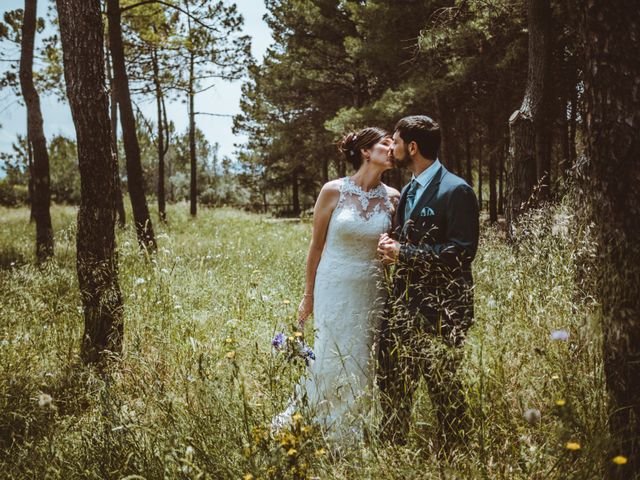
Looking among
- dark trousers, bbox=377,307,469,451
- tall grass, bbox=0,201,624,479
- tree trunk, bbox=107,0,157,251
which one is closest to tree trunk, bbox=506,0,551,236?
tall grass, bbox=0,201,624,479

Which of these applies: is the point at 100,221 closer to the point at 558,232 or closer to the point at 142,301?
the point at 142,301

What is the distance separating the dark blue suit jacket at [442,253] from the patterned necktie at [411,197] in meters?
0.11

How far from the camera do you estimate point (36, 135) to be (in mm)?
10078

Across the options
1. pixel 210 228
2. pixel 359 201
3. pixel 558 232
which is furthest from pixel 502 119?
pixel 359 201

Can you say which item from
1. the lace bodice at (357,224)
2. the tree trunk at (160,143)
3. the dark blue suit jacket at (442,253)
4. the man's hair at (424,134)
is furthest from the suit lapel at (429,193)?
the tree trunk at (160,143)

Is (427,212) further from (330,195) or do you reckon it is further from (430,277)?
(330,195)

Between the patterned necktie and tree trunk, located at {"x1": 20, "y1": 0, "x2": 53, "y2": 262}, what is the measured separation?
9.27 m

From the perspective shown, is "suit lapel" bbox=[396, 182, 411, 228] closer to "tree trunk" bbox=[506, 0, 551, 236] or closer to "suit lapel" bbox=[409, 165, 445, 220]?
"suit lapel" bbox=[409, 165, 445, 220]

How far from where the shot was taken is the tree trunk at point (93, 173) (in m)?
3.91

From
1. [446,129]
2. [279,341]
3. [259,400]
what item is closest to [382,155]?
[279,341]

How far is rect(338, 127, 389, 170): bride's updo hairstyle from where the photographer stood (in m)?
3.60

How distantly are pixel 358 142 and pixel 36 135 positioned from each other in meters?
9.41

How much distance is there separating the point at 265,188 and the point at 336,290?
34.7 m

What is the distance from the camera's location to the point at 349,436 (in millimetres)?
2607
